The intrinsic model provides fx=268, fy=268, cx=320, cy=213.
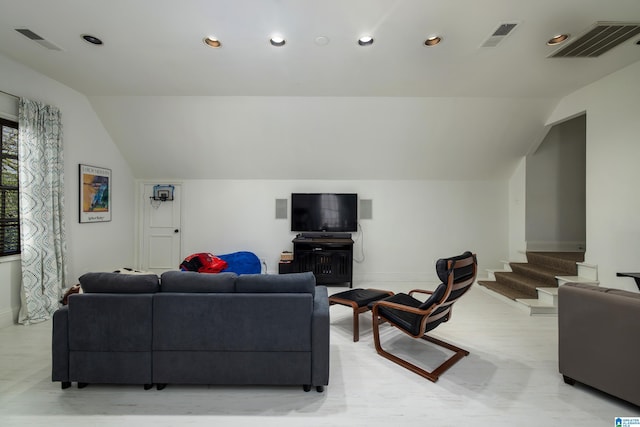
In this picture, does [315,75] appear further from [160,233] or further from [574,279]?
[574,279]

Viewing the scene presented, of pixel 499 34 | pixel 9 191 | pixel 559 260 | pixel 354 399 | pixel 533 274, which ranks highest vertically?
pixel 499 34

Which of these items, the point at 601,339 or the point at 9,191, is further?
the point at 9,191

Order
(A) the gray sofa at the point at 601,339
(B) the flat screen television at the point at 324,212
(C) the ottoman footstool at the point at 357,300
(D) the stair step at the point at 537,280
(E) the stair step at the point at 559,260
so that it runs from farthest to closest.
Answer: (B) the flat screen television at the point at 324,212
(E) the stair step at the point at 559,260
(D) the stair step at the point at 537,280
(C) the ottoman footstool at the point at 357,300
(A) the gray sofa at the point at 601,339

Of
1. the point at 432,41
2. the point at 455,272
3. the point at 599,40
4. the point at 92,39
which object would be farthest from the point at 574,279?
the point at 92,39

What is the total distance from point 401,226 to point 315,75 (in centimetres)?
328

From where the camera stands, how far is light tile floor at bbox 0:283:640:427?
70.0 inches

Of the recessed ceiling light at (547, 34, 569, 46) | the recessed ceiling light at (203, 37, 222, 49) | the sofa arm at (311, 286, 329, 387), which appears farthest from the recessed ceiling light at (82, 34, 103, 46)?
the recessed ceiling light at (547, 34, 569, 46)

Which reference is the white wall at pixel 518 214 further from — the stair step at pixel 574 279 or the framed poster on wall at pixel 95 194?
the framed poster on wall at pixel 95 194

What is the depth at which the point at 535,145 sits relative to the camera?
4832mm

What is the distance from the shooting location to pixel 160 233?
544 centimetres

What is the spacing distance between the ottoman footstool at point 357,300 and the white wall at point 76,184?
3.81 metres

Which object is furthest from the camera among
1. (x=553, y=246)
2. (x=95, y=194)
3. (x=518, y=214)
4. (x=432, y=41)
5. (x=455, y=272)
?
(x=518, y=214)

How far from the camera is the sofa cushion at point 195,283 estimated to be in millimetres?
2055

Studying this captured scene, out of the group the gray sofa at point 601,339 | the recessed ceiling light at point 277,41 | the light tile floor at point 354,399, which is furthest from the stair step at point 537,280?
the recessed ceiling light at point 277,41
